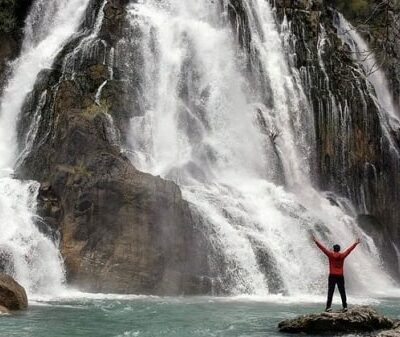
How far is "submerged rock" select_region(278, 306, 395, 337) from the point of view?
12680 mm

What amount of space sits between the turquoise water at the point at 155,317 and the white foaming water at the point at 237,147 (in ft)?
10.3

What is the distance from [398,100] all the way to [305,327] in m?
31.7

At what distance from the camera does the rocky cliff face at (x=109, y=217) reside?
2064 cm

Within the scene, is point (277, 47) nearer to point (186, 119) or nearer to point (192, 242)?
point (186, 119)

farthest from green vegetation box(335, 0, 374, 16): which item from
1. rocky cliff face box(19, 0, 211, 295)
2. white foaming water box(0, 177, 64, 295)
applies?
white foaming water box(0, 177, 64, 295)

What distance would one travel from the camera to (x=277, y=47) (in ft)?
119

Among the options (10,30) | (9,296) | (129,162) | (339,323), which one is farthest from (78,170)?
(10,30)

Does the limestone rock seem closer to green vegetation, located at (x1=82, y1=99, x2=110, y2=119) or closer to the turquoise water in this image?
the turquoise water

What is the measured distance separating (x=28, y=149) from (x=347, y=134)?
1818 centimetres

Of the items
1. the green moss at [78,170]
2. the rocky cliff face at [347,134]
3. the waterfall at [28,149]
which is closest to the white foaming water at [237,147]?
the rocky cliff face at [347,134]

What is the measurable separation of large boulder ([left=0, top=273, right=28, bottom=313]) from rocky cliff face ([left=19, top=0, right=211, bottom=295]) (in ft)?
15.3

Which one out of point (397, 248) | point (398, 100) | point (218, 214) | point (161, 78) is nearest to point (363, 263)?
point (397, 248)

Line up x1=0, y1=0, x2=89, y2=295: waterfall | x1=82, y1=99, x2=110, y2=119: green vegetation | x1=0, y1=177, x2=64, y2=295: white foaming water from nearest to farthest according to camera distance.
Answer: x1=0, y1=177, x2=64, y2=295: white foaming water < x1=0, y1=0, x2=89, y2=295: waterfall < x1=82, y1=99, x2=110, y2=119: green vegetation

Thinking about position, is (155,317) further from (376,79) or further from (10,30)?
Result: (376,79)
